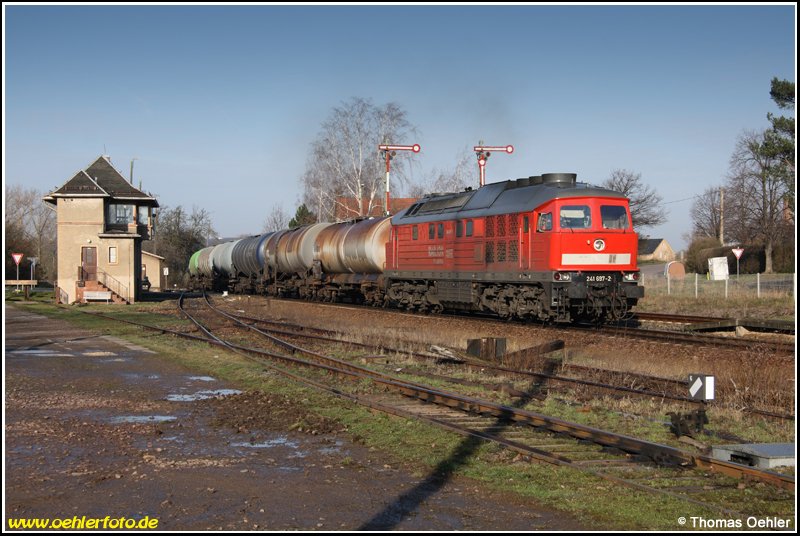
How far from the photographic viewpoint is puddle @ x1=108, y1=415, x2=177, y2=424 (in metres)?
10.2

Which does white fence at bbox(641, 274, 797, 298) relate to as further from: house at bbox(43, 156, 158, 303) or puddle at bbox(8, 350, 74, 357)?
house at bbox(43, 156, 158, 303)

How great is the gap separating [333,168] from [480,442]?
47406mm

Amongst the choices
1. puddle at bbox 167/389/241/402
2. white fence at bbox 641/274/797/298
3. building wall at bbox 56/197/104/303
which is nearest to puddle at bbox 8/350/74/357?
puddle at bbox 167/389/241/402

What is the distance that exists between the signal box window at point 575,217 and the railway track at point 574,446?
26.7 feet

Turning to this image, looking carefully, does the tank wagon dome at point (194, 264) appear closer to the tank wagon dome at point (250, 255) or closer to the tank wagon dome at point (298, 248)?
the tank wagon dome at point (250, 255)

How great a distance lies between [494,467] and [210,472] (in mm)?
2795

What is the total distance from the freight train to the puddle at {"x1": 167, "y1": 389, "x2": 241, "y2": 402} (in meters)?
9.17

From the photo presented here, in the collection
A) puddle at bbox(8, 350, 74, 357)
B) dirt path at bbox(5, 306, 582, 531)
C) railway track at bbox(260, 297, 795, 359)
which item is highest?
railway track at bbox(260, 297, 795, 359)

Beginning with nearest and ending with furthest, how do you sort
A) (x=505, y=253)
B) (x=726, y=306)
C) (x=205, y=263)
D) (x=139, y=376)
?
(x=139, y=376) → (x=505, y=253) → (x=726, y=306) → (x=205, y=263)

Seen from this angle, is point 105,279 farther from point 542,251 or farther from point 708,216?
point 708,216

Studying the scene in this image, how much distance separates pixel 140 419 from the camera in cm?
1034

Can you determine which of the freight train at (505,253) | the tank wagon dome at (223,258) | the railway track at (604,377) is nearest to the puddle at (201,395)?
the railway track at (604,377)

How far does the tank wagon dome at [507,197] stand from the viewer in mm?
19391

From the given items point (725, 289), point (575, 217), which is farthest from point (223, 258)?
point (575, 217)
